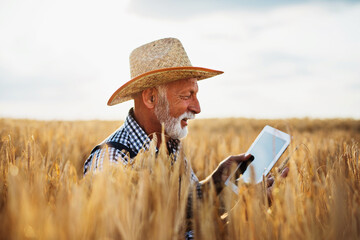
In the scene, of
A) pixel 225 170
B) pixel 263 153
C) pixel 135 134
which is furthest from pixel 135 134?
pixel 263 153

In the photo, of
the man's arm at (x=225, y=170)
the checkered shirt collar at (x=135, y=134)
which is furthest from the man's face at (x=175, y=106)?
the man's arm at (x=225, y=170)

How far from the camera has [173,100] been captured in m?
2.06

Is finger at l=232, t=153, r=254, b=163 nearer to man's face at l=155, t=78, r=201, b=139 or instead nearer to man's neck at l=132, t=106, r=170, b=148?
man's face at l=155, t=78, r=201, b=139

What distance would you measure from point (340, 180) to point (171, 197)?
63 cm

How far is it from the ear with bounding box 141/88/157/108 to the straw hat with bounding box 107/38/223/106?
3cm

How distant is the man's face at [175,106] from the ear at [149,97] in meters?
0.04

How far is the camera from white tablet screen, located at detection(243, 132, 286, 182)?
174cm

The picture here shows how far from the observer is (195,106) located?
2.09 meters

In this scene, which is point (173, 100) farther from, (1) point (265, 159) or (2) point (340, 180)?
(2) point (340, 180)

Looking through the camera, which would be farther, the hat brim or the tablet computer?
the hat brim

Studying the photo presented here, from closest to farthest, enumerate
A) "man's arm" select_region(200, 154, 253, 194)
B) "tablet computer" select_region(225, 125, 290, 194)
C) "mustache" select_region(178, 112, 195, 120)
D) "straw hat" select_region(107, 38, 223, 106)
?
1. "tablet computer" select_region(225, 125, 290, 194)
2. "man's arm" select_region(200, 154, 253, 194)
3. "straw hat" select_region(107, 38, 223, 106)
4. "mustache" select_region(178, 112, 195, 120)

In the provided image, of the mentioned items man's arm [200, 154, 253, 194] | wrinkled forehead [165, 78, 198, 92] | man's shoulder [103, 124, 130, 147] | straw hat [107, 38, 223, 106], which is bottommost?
man's arm [200, 154, 253, 194]

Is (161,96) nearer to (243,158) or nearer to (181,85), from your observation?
(181,85)

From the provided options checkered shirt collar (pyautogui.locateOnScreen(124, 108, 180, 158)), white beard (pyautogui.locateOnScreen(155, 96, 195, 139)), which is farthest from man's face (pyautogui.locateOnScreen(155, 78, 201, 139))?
checkered shirt collar (pyautogui.locateOnScreen(124, 108, 180, 158))
